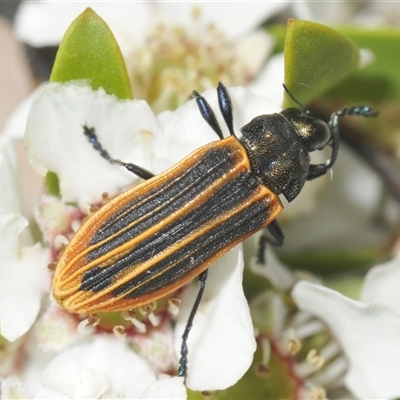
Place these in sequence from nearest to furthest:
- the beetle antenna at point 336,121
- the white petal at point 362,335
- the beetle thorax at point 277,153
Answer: the white petal at point 362,335
the beetle thorax at point 277,153
the beetle antenna at point 336,121

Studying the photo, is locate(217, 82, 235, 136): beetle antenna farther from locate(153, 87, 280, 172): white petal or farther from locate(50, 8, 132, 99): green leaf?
locate(50, 8, 132, 99): green leaf

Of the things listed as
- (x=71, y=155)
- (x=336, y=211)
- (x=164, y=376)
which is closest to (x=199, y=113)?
(x=71, y=155)

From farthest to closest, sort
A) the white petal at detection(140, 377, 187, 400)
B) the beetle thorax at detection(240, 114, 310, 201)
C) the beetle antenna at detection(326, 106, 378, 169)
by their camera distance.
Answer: the beetle antenna at detection(326, 106, 378, 169)
the beetle thorax at detection(240, 114, 310, 201)
the white petal at detection(140, 377, 187, 400)

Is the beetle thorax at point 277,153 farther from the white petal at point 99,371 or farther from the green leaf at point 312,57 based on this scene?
the white petal at point 99,371

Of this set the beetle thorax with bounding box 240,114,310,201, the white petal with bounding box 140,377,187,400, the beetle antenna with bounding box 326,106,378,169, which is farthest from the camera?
the beetle antenna with bounding box 326,106,378,169

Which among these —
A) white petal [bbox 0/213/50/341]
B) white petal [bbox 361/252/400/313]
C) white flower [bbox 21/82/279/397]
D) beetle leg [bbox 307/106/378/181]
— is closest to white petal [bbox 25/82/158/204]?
white flower [bbox 21/82/279/397]

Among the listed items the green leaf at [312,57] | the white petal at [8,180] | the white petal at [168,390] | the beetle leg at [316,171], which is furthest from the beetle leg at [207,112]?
the white petal at [168,390]

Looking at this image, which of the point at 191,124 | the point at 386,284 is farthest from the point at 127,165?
the point at 386,284
